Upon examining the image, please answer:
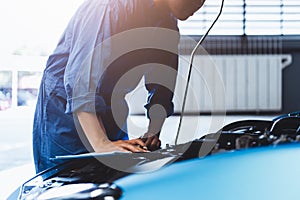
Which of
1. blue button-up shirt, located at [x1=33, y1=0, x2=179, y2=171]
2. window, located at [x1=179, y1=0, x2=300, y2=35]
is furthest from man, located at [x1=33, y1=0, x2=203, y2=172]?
window, located at [x1=179, y1=0, x2=300, y2=35]

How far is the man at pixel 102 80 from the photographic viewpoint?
38 centimetres

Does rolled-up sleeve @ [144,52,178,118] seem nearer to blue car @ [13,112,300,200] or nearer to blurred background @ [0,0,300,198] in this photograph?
blurred background @ [0,0,300,198]

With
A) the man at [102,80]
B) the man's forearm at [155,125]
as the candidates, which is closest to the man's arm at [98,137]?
the man at [102,80]

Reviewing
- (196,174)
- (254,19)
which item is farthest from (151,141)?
(254,19)

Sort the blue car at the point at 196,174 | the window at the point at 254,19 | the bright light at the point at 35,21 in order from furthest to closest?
the window at the point at 254,19 < the bright light at the point at 35,21 < the blue car at the point at 196,174

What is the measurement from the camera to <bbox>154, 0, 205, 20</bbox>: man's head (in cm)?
42

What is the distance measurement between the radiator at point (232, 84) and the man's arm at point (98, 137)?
0.17m

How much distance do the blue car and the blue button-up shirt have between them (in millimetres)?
66

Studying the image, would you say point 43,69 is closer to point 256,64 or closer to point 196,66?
point 196,66

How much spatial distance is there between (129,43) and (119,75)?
33mm

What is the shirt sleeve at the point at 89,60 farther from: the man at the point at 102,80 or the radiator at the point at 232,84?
the radiator at the point at 232,84

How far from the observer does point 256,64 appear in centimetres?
134

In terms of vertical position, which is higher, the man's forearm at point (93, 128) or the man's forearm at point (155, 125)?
the man's forearm at point (93, 128)

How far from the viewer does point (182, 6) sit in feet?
1.39
